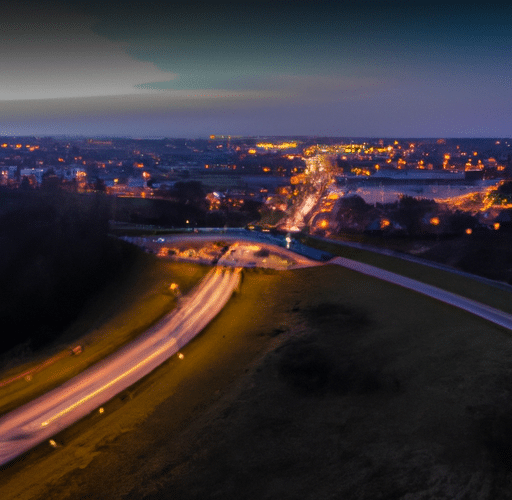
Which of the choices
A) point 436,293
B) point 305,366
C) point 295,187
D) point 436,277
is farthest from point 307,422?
point 295,187

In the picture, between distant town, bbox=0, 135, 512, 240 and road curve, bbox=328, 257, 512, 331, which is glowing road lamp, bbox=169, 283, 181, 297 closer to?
road curve, bbox=328, 257, 512, 331

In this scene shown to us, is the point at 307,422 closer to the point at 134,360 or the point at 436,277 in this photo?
the point at 134,360

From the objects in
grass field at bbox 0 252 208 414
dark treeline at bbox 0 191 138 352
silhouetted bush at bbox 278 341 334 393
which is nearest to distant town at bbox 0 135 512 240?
dark treeline at bbox 0 191 138 352

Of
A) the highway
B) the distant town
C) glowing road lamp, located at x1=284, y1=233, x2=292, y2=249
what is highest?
the distant town

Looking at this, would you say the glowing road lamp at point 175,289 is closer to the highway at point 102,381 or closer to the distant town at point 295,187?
the highway at point 102,381

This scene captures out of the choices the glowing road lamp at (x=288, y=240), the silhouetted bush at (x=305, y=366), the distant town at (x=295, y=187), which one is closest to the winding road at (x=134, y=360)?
the silhouetted bush at (x=305, y=366)

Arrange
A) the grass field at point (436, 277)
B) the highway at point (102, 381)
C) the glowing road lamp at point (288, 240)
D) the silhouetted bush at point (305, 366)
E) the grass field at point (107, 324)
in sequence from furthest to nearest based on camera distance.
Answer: the glowing road lamp at point (288, 240) < the grass field at point (436, 277) < the grass field at point (107, 324) < the silhouetted bush at point (305, 366) < the highway at point (102, 381)
